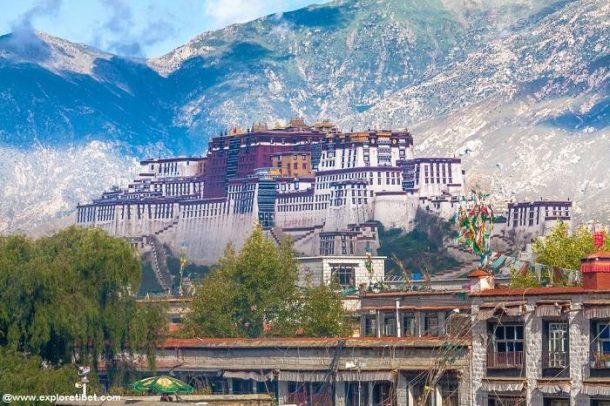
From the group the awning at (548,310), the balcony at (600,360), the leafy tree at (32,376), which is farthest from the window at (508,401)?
the leafy tree at (32,376)

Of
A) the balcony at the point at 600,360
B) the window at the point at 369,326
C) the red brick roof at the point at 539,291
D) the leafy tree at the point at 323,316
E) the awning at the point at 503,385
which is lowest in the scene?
the awning at the point at 503,385

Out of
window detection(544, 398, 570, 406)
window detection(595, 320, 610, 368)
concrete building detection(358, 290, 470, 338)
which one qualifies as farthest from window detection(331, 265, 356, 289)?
window detection(595, 320, 610, 368)

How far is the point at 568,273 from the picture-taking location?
195 ft

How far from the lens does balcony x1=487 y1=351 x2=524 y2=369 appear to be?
49812 mm

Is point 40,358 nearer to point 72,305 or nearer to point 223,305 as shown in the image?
point 72,305

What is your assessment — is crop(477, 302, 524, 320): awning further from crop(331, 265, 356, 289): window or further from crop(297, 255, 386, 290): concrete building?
crop(331, 265, 356, 289): window

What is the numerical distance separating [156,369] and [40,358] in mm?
8196

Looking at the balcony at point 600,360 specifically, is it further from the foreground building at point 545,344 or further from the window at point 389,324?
the window at point 389,324

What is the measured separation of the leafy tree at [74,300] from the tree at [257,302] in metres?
17.3

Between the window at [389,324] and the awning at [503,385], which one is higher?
the window at [389,324]

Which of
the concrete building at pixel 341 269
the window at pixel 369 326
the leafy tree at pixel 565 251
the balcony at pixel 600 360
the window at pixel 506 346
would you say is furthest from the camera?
the concrete building at pixel 341 269

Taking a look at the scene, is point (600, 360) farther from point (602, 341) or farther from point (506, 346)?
point (506, 346)

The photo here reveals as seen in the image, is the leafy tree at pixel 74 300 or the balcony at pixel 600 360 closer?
the balcony at pixel 600 360

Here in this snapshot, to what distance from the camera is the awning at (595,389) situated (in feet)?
155
